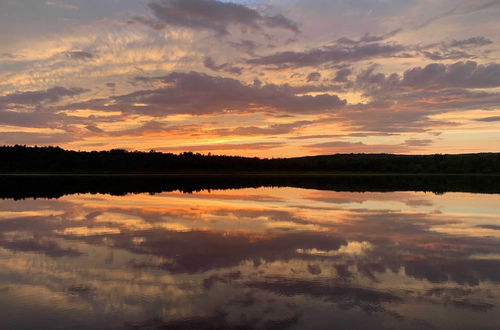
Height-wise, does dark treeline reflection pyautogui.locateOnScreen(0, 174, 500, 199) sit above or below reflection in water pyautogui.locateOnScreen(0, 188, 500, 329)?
above

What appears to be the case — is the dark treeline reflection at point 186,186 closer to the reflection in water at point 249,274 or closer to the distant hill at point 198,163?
the reflection in water at point 249,274

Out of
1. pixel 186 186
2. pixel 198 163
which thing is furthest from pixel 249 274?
pixel 198 163

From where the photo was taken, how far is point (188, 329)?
8.78 metres

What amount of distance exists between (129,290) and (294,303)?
4461mm

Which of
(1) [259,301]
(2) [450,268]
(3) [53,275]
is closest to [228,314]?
(1) [259,301]

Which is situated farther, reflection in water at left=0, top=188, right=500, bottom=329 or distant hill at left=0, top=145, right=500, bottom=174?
distant hill at left=0, top=145, right=500, bottom=174

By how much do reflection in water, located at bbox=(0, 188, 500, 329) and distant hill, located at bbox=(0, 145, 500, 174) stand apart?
137 metres

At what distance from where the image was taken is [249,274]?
42.6 ft

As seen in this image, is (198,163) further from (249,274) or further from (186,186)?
(249,274)

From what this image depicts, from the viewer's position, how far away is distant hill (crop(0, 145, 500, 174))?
487ft

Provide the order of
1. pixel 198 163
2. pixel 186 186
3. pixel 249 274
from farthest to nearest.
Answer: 1. pixel 198 163
2. pixel 186 186
3. pixel 249 274

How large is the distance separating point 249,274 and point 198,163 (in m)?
158

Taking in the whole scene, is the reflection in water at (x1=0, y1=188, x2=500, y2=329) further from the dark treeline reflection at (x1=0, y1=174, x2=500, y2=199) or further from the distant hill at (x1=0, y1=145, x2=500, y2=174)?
the distant hill at (x1=0, y1=145, x2=500, y2=174)

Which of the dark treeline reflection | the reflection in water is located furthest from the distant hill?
the reflection in water
